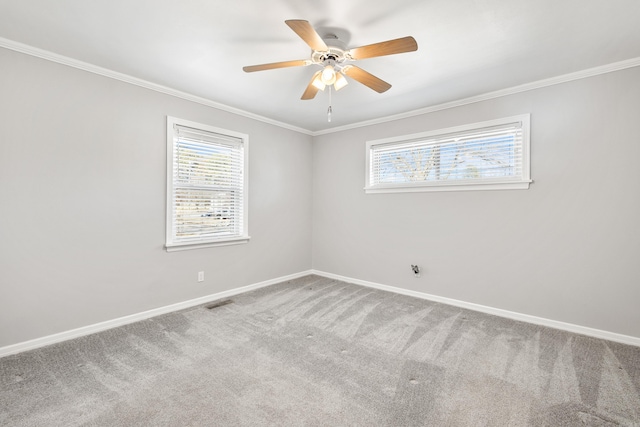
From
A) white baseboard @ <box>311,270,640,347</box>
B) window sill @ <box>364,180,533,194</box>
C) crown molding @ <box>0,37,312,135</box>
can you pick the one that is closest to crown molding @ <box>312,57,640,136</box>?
window sill @ <box>364,180,533,194</box>

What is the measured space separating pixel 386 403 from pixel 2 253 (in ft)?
10.1

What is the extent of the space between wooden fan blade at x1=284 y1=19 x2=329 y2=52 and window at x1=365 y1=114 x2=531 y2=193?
2.28 m

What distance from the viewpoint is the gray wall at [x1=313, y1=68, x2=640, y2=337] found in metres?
2.60

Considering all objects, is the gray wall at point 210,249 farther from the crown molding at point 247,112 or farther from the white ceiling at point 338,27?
the white ceiling at point 338,27

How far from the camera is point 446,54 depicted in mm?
2441

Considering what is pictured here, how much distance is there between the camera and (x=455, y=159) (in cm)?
356

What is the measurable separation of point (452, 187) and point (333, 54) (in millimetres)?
2215

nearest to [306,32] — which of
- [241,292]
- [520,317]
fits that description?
[241,292]

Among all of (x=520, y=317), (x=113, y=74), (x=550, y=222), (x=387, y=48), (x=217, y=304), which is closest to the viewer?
(x=387, y=48)

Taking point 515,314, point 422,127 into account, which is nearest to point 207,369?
point 515,314

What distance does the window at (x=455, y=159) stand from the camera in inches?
123

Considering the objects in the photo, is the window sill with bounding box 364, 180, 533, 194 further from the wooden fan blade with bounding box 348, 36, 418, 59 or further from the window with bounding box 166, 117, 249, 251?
the wooden fan blade with bounding box 348, 36, 418, 59

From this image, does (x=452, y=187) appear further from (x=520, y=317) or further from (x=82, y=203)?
(x=82, y=203)

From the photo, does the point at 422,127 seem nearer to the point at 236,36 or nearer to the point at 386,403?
the point at 236,36
